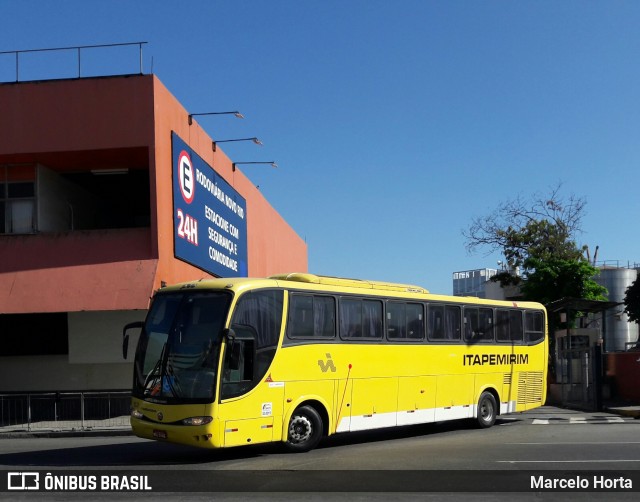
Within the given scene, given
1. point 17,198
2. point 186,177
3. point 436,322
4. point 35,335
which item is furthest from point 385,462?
point 35,335

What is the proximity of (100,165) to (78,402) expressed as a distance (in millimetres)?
7442

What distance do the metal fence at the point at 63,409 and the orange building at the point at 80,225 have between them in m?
2.00

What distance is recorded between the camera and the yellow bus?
14.1m

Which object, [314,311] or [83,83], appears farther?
[83,83]

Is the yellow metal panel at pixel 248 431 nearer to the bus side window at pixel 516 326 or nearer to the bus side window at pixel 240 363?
the bus side window at pixel 240 363

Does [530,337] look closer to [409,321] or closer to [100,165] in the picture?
[409,321]

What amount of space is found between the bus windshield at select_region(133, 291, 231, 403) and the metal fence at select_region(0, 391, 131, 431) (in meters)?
9.40

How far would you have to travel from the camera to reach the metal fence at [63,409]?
76.7 feet

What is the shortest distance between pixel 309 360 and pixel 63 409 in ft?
36.0

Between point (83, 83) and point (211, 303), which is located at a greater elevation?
point (83, 83)

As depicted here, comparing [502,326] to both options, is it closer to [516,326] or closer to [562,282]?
[516,326]

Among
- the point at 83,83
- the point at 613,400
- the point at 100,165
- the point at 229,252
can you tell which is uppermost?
the point at 83,83

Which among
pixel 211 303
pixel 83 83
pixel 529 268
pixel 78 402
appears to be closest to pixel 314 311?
pixel 211 303

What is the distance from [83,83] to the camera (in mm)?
24891
